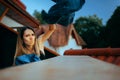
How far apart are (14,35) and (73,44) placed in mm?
1650

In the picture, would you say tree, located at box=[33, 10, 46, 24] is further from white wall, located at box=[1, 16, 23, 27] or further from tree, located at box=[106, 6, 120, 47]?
tree, located at box=[106, 6, 120, 47]

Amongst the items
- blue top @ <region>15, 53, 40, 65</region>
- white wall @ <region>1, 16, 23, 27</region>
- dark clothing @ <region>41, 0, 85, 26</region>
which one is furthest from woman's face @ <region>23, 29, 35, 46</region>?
dark clothing @ <region>41, 0, 85, 26</region>

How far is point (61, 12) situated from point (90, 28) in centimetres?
77

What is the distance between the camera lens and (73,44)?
13.4 feet

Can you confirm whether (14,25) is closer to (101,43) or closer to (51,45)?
(51,45)

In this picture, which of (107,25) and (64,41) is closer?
(64,41)

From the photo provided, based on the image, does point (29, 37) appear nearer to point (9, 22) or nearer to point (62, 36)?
point (9, 22)

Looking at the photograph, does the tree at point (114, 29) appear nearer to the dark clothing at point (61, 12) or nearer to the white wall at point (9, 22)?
the dark clothing at point (61, 12)

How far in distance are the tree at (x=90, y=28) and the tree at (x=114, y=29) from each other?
0.14 meters

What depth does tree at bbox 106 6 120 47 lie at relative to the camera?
→ 4.37 m

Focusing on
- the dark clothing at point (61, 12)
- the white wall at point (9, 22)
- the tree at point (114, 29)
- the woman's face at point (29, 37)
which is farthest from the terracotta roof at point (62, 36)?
the woman's face at point (29, 37)

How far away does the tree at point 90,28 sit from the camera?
429 cm

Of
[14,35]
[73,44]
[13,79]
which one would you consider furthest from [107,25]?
[13,79]

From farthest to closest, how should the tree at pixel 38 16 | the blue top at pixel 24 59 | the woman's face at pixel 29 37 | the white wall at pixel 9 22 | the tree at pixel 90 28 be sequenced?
1. the tree at pixel 90 28
2. the tree at pixel 38 16
3. the white wall at pixel 9 22
4. the woman's face at pixel 29 37
5. the blue top at pixel 24 59
